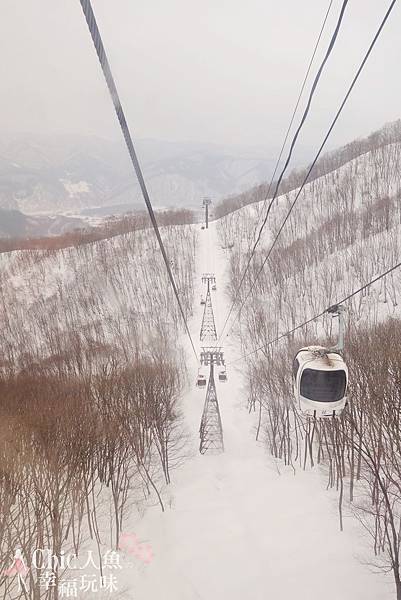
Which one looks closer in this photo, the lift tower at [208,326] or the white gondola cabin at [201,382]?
the white gondola cabin at [201,382]

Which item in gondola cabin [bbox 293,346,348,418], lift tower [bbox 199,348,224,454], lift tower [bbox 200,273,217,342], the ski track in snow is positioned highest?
gondola cabin [bbox 293,346,348,418]

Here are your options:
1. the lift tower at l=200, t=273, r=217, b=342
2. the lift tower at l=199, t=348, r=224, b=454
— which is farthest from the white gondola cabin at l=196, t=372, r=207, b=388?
the lift tower at l=200, t=273, r=217, b=342

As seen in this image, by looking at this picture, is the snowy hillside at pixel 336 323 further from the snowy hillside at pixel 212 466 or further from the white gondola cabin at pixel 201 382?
the white gondola cabin at pixel 201 382

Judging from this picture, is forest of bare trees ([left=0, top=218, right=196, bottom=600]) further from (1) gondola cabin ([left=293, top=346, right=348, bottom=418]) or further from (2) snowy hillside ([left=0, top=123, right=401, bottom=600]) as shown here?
(1) gondola cabin ([left=293, top=346, right=348, bottom=418])

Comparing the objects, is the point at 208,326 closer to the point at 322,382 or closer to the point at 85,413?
the point at 85,413

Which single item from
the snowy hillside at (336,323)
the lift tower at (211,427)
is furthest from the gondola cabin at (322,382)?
the lift tower at (211,427)

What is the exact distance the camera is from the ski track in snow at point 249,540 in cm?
1228

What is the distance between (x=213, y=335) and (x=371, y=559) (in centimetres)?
2719

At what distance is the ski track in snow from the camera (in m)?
12.3

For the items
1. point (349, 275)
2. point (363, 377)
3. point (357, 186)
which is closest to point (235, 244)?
point (357, 186)

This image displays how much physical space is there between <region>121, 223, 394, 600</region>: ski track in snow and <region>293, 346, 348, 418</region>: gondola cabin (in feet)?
28.9

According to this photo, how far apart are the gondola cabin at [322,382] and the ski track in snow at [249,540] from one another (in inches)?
347

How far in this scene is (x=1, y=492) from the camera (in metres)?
9.59

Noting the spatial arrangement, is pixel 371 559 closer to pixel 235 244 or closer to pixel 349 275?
pixel 349 275
